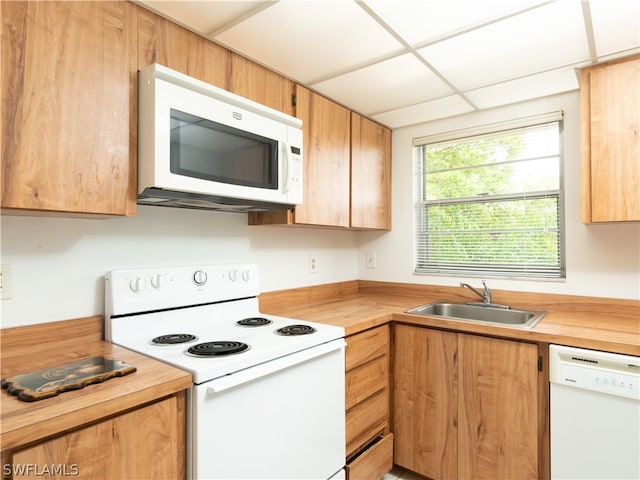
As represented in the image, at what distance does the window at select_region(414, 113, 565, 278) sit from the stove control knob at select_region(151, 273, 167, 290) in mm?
1776

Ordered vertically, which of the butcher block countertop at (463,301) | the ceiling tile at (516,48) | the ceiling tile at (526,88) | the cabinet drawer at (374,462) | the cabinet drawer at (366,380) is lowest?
the cabinet drawer at (374,462)

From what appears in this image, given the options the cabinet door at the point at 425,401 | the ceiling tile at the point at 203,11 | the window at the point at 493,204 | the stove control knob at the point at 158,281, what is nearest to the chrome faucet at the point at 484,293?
the window at the point at 493,204

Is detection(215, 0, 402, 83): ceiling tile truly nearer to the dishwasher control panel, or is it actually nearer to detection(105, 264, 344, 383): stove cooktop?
detection(105, 264, 344, 383): stove cooktop

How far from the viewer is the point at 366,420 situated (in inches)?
74.2

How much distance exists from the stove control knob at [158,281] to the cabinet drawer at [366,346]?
87 centimetres

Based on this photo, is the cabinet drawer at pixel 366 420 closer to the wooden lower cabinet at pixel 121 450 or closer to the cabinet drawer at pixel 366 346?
the cabinet drawer at pixel 366 346

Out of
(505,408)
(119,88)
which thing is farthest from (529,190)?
(119,88)

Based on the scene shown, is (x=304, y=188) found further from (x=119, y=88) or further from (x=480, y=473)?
(x=480, y=473)

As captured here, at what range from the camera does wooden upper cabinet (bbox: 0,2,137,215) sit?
1.04 metres

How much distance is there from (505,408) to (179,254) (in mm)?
1691

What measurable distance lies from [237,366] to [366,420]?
98cm

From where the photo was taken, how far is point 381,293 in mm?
2844

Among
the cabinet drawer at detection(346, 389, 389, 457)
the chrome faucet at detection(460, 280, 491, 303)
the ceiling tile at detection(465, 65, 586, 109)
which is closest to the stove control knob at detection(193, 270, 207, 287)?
the cabinet drawer at detection(346, 389, 389, 457)

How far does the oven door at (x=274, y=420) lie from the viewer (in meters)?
1.11
